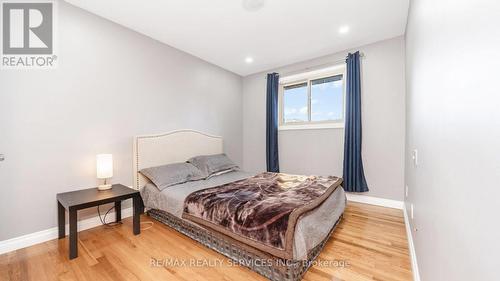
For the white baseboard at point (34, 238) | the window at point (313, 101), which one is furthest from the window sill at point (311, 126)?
the white baseboard at point (34, 238)

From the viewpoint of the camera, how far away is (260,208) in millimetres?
1745

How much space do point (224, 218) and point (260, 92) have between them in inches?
126

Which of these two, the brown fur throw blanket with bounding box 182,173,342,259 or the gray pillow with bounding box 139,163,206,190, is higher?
the gray pillow with bounding box 139,163,206,190

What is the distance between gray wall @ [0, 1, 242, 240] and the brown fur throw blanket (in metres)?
1.42

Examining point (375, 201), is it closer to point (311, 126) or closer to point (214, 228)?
point (311, 126)

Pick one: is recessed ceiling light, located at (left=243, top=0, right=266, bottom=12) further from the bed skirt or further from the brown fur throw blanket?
the bed skirt

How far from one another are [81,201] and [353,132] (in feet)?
11.8

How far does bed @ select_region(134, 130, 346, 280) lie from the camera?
1.50m

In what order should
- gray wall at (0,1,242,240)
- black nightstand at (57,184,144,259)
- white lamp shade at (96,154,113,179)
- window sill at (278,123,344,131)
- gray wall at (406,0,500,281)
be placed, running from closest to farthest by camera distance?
gray wall at (406,0,500,281), black nightstand at (57,184,144,259), gray wall at (0,1,242,240), white lamp shade at (96,154,113,179), window sill at (278,123,344,131)

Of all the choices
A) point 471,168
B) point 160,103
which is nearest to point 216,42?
point 160,103

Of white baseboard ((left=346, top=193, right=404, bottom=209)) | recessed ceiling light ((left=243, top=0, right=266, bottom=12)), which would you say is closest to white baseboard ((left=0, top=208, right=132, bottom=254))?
recessed ceiling light ((left=243, top=0, right=266, bottom=12))

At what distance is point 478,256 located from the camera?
54 cm

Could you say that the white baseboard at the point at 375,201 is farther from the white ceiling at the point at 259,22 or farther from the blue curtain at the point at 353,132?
the white ceiling at the point at 259,22

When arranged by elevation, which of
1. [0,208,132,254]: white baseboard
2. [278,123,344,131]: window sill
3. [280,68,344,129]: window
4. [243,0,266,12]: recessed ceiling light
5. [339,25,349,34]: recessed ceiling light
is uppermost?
[243,0,266,12]: recessed ceiling light
